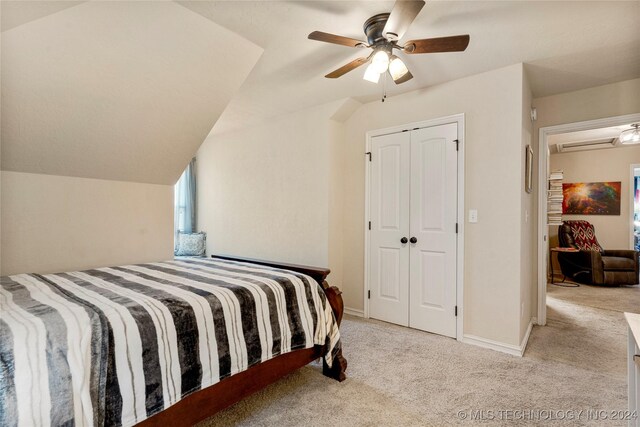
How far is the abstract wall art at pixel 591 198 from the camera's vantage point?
220 inches

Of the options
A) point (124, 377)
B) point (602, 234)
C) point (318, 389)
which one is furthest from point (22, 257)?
point (602, 234)

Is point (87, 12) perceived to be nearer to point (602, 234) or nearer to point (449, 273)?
point (449, 273)

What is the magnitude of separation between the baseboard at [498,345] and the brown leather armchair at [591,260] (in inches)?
133

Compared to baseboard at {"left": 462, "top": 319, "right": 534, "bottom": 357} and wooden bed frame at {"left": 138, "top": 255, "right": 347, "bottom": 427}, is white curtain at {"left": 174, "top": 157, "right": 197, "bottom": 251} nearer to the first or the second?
wooden bed frame at {"left": 138, "top": 255, "right": 347, "bottom": 427}

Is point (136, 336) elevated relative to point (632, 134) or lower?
lower

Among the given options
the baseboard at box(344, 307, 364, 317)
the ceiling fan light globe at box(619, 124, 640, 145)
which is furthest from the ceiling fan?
the ceiling fan light globe at box(619, 124, 640, 145)

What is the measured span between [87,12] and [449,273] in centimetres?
323

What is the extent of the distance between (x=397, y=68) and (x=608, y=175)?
585 cm

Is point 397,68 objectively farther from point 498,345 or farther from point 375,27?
point 498,345

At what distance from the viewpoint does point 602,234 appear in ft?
18.8

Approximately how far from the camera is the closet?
291 centimetres

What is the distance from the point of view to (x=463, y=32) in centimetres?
212

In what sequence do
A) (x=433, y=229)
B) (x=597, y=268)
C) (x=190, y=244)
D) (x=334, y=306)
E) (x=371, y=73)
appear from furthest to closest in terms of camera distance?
(x=597, y=268), (x=190, y=244), (x=433, y=229), (x=334, y=306), (x=371, y=73)

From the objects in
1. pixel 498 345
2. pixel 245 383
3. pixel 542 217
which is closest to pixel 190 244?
pixel 245 383
